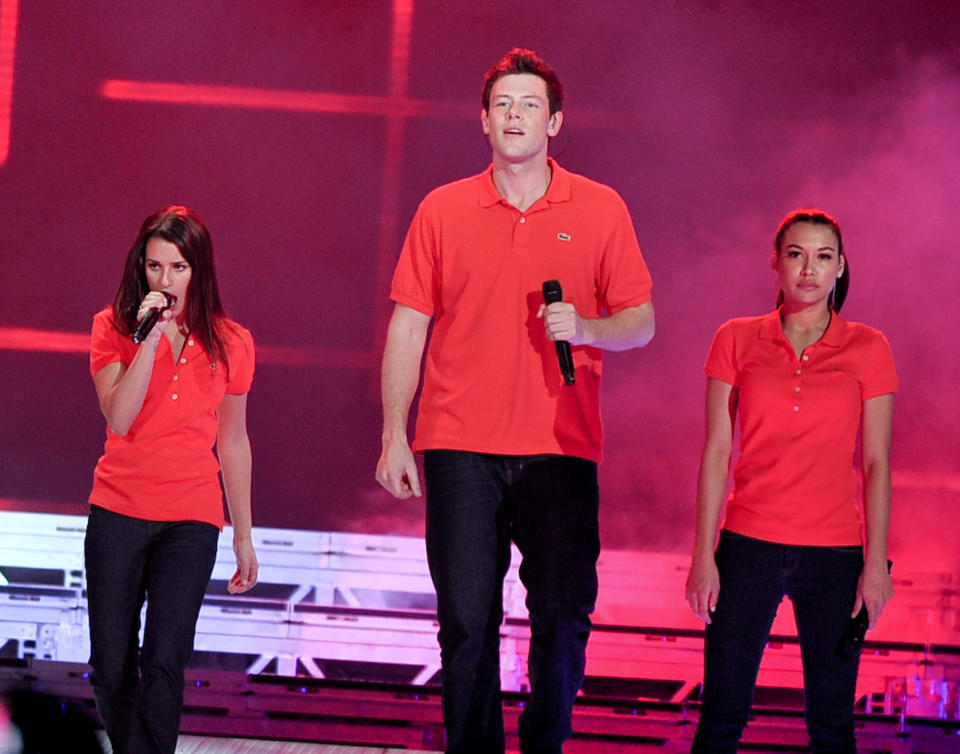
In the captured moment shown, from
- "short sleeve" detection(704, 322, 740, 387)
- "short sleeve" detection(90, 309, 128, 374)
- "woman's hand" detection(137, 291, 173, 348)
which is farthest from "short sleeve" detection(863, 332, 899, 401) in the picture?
"short sleeve" detection(90, 309, 128, 374)

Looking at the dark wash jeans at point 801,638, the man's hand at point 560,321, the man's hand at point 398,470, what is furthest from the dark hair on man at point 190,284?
the dark wash jeans at point 801,638

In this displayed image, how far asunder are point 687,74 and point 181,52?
1670mm

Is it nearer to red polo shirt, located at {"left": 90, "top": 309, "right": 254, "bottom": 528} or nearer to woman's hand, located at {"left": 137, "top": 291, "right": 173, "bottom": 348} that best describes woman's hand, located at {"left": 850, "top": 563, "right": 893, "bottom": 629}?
red polo shirt, located at {"left": 90, "top": 309, "right": 254, "bottom": 528}

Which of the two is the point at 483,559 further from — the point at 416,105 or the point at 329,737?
the point at 416,105

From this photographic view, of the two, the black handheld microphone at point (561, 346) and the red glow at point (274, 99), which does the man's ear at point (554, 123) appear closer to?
the black handheld microphone at point (561, 346)

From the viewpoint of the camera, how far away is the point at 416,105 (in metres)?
3.75

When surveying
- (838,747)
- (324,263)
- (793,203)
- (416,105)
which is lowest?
(838,747)

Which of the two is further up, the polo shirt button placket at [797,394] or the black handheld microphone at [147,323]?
the black handheld microphone at [147,323]

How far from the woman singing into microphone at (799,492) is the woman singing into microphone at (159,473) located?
1201 mm

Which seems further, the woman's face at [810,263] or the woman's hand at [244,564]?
the woman's hand at [244,564]

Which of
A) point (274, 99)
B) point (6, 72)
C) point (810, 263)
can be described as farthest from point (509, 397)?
point (6, 72)

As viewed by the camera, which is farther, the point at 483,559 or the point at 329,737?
the point at 329,737

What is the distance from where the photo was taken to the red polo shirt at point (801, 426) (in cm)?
267

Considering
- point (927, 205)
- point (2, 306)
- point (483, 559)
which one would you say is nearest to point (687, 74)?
point (927, 205)
